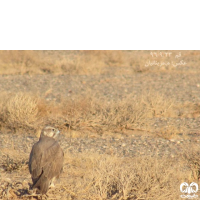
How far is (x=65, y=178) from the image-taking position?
5996 mm

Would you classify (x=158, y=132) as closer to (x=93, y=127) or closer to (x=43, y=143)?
(x=93, y=127)

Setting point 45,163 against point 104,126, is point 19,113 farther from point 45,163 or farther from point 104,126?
point 45,163

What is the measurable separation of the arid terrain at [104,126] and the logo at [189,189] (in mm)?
106

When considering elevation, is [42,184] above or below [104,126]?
below

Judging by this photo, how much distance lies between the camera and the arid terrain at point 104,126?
17.1 ft

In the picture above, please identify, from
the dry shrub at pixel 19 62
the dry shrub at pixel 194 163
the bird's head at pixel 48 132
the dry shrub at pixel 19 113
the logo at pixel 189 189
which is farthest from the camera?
the dry shrub at pixel 19 62

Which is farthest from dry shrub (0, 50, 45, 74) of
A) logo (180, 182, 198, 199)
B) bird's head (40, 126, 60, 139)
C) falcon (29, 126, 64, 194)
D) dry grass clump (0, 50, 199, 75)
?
logo (180, 182, 198, 199)

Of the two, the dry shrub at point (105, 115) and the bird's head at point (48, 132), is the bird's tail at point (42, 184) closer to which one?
the bird's head at point (48, 132)

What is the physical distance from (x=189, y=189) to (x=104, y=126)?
337 cm

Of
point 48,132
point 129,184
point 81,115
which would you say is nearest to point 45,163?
point 48,132

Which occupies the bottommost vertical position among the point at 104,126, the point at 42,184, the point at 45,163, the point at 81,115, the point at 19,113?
the point at 42,184

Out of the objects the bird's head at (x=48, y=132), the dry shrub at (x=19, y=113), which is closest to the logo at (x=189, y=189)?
the bird's head at (x=48, y=132)

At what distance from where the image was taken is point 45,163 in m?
5.28

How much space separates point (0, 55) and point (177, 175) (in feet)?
46.2
